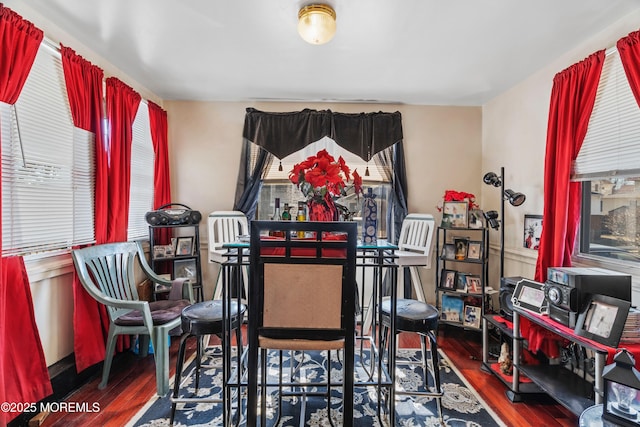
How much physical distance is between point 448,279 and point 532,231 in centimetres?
88

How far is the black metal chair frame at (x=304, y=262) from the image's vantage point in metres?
1.37

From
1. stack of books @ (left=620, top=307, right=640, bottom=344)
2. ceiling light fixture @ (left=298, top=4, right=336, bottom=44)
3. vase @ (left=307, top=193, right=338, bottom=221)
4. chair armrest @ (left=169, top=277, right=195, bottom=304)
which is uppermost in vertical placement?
ceiling light fixture @ (left=298, top=4, right=336, bottom=44)

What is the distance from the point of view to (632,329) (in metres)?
1.71

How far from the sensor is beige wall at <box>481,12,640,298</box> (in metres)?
2.68

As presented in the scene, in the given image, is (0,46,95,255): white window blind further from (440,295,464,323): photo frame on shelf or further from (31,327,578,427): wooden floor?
(440,295,464,323): photo frame on shelf

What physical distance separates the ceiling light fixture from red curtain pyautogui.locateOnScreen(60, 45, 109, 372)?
5.36 ft

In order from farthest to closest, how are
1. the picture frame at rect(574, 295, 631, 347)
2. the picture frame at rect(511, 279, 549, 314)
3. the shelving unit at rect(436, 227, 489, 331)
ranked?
the shelving unit at rect(436, 227, 489, 331)
the picture frame at rect(511, 279, 549, 314)
the picture frame at rect(574, 295, 631, 347)

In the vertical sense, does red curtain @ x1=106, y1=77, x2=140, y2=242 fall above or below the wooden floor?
above

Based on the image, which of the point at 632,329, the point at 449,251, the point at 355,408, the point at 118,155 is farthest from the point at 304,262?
the point at 449,251

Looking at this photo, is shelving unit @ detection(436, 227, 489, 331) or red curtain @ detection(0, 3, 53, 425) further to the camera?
shelving unit @ detection(436, 227, 489, 331)

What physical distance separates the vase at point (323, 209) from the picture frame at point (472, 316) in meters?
2.11

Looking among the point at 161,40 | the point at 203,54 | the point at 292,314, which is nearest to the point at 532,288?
the point at 292,314

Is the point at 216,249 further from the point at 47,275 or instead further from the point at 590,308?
the point at 590,308

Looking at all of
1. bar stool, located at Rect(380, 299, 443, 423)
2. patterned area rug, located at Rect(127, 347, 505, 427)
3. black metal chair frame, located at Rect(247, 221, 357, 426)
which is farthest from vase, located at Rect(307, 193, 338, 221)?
patterned area rug, located at Rect(127, 347, 505, 427)
